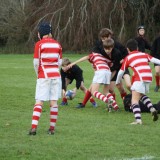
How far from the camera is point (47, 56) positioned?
874cm

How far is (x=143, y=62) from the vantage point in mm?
10062

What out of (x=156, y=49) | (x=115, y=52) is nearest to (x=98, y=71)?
(x=115, y=52)

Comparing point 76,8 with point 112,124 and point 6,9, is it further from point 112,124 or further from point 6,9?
point 112,124

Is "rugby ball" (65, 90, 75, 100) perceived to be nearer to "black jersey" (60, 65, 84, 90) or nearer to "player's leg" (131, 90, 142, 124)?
"black jersey" (60, 65, 84, 90)

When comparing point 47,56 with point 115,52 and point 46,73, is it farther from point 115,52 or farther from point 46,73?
point 115,52

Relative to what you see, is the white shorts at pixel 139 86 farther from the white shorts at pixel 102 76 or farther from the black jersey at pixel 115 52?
the black jersey at pixel 115 52

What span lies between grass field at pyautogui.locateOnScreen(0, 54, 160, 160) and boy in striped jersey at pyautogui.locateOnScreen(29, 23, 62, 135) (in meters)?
0.43

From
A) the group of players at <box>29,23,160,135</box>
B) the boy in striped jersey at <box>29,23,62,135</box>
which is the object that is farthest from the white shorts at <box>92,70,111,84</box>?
the boy in striped jersey at <box>29,23,62,135</box>

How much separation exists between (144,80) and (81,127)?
1.49 m

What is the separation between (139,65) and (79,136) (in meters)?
2.20

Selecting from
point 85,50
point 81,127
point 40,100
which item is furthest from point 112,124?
point 85,50

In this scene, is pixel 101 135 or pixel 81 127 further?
pixel 81 127

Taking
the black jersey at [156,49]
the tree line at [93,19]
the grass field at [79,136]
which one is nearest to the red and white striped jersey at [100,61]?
the grass field at [79,136]

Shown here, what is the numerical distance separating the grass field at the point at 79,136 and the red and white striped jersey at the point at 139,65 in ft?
2.70
